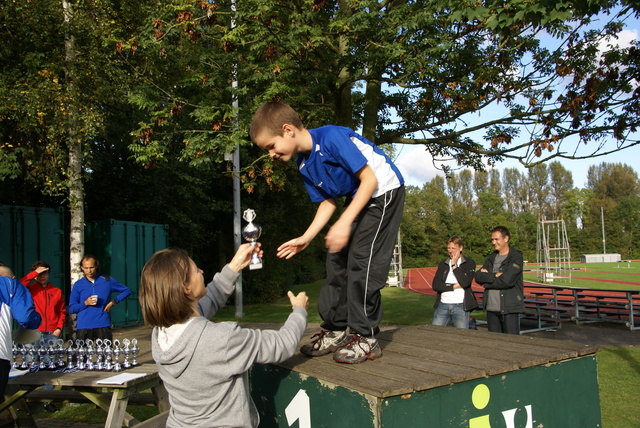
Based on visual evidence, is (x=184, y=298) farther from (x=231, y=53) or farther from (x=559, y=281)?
(x=559, y=281)

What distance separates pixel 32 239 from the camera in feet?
42.9

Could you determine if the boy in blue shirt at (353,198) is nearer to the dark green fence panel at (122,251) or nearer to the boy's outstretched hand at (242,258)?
the boy's outstretched hand at (242,258)

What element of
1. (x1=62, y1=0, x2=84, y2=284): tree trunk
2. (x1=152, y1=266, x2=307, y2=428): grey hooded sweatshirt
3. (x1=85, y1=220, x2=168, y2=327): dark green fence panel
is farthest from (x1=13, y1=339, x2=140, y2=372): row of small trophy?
(x1=85, y1=220, x2=168, y2=327): dark green fence panel

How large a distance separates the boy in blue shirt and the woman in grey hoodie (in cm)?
68

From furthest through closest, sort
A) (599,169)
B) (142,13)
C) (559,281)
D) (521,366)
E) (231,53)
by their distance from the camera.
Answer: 1. (599,169)
2. (559,281)
3. (142,13)
4. (231,53)
5. (521,366)

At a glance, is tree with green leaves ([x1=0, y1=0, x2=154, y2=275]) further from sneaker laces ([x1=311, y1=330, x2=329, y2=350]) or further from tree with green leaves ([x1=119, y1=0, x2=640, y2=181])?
sneaker laces ([x1=311, y1=330, x2=329, y2=350])

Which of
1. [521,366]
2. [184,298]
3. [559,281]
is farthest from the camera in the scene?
[559,281]

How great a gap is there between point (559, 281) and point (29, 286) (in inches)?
1191

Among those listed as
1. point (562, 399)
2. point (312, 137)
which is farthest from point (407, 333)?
point (312, 137)

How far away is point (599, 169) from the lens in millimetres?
113812

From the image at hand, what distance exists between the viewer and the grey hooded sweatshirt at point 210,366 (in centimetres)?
244

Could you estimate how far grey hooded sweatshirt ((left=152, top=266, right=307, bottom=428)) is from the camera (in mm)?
2441

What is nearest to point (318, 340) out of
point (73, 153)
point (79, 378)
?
point (79, 378)

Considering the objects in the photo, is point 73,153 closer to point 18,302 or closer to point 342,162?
point 18,302
